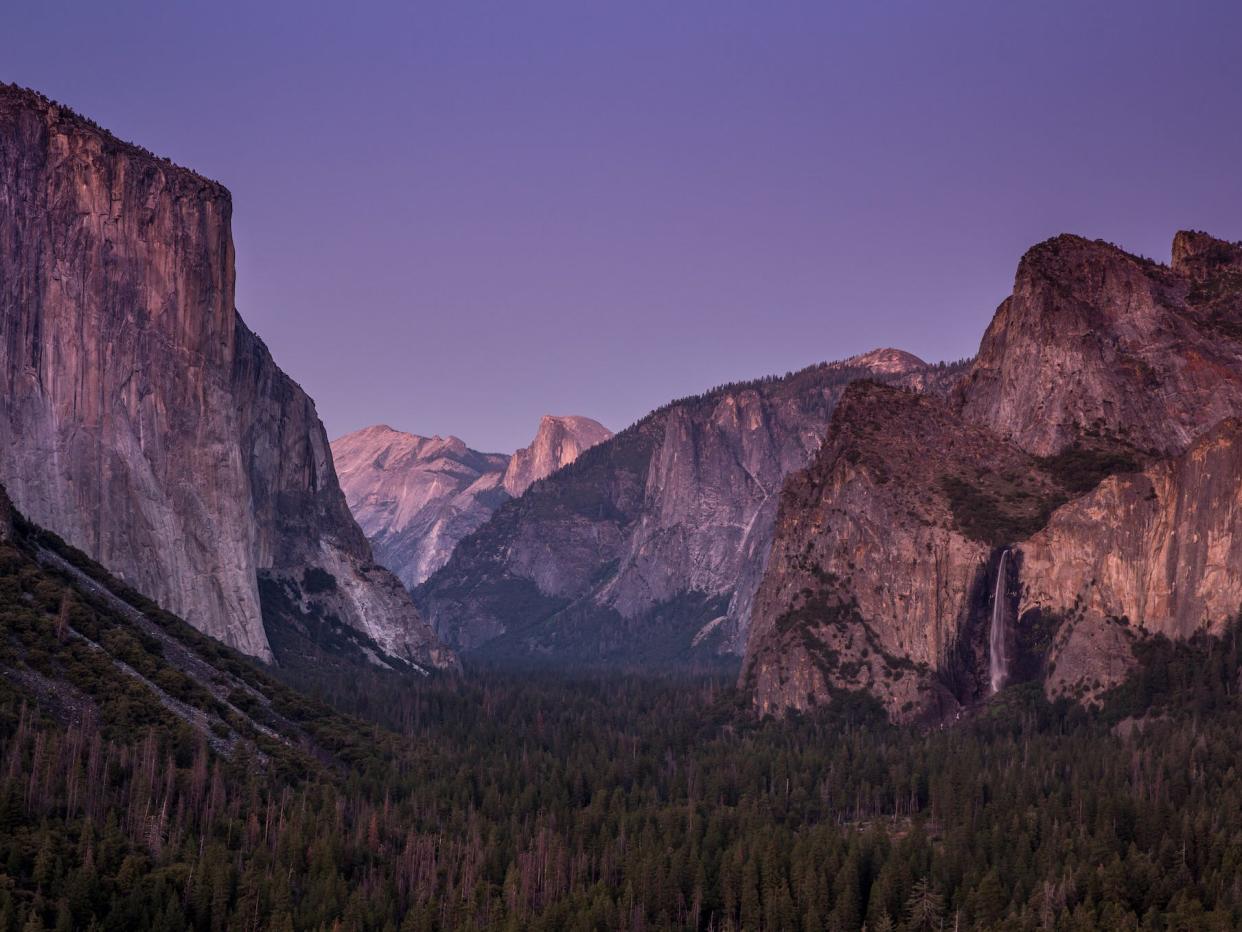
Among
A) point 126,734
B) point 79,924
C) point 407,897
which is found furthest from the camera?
point 126,734

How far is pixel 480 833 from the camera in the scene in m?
167

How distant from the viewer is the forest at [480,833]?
131m

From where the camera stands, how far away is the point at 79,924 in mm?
120250

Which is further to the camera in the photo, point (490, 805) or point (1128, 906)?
point (490, 805)

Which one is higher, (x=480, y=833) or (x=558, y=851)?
(x=480, y=833)

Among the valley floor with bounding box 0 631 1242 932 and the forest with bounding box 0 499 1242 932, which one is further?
the forest with bounding box 0 499 1242 932

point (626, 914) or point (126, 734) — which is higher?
point (126, 734)

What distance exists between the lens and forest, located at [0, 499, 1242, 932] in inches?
5162

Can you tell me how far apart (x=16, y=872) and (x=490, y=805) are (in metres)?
66.5

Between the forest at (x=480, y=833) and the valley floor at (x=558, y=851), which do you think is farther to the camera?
the forest at (x=480, y=833)

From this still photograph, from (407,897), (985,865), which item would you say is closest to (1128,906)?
(985,865)

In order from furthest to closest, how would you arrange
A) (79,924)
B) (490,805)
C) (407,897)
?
1. (490,805)
2. (407,897)
3. (79,924)

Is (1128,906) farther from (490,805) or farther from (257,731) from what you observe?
(257,731)

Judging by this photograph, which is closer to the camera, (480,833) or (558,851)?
(558,851)
